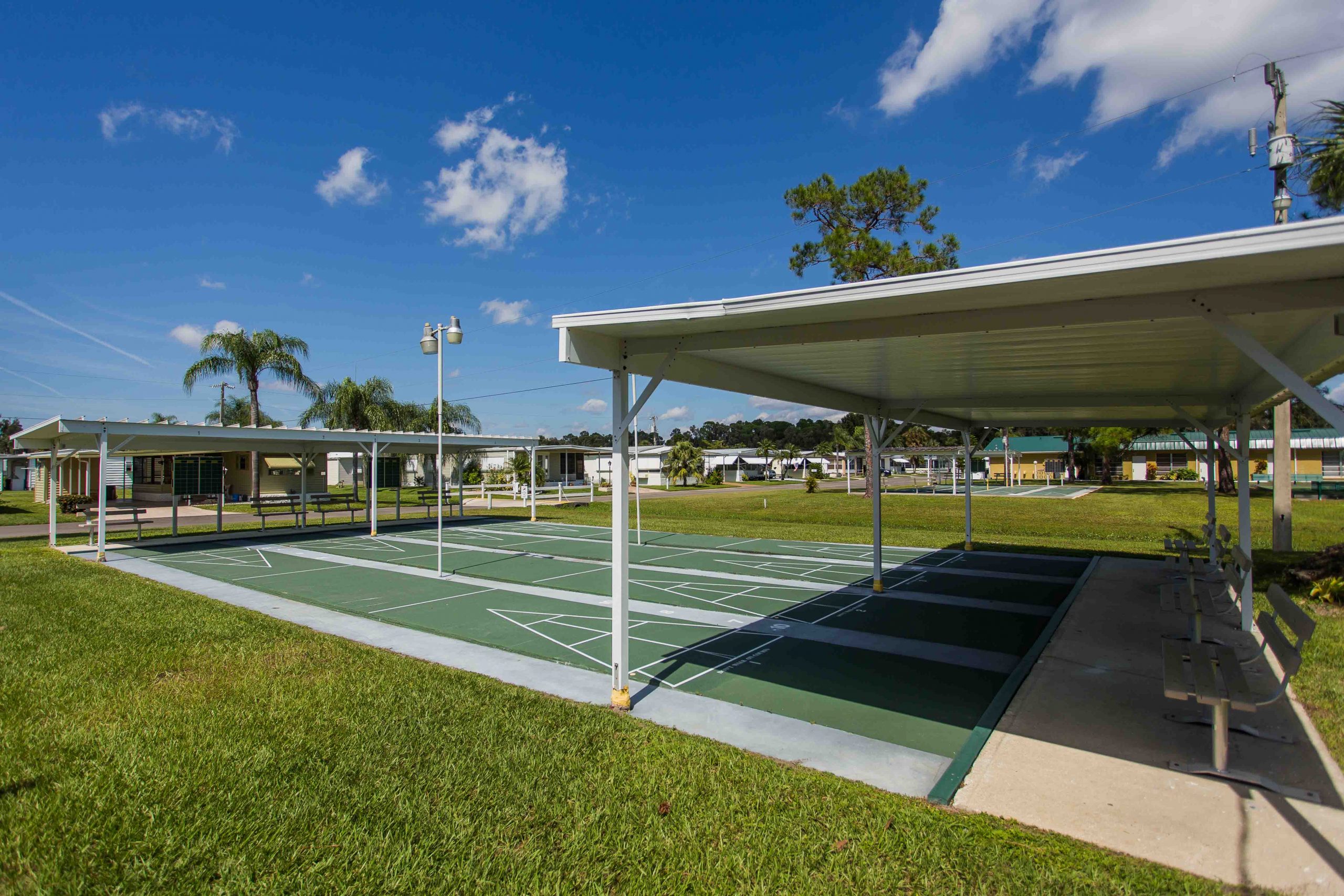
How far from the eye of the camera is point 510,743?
14.4 feet

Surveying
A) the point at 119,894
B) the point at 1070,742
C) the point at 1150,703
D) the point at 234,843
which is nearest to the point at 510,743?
the point at 234,843

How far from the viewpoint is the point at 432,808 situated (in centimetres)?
355

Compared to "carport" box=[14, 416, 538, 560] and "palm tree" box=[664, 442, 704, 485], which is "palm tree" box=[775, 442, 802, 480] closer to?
"palm tree" box=[664, 442, 704, 485]

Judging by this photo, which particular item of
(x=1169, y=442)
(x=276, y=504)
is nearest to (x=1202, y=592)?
(x=276, y=504)

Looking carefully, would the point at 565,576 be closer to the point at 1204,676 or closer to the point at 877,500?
the point at 877,500

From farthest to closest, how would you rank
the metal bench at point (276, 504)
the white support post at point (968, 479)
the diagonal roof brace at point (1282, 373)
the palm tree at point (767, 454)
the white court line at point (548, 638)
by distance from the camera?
the palm tree at point (767, 454) → the metal bench at point (276, 504) → the white support post at point (968, 479) → the white court line at point (548, 638) → the diagonal roof brace at point (1282, 373)

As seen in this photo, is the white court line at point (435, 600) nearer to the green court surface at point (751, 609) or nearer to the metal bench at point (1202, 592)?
the green court surface at point (751, 609)

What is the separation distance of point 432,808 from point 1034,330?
5420 millimetres

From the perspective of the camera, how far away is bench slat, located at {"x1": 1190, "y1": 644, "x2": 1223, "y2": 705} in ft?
12.8

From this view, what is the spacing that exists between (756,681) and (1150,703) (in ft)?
10.4

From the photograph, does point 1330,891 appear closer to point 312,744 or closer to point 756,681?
point 756,681

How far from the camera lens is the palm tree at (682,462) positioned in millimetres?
53031

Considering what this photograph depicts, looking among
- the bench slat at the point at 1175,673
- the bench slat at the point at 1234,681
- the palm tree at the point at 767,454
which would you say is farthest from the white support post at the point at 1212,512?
the palm tree at the point at 767,454

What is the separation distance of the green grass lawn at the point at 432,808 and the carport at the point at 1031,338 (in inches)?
51.8
